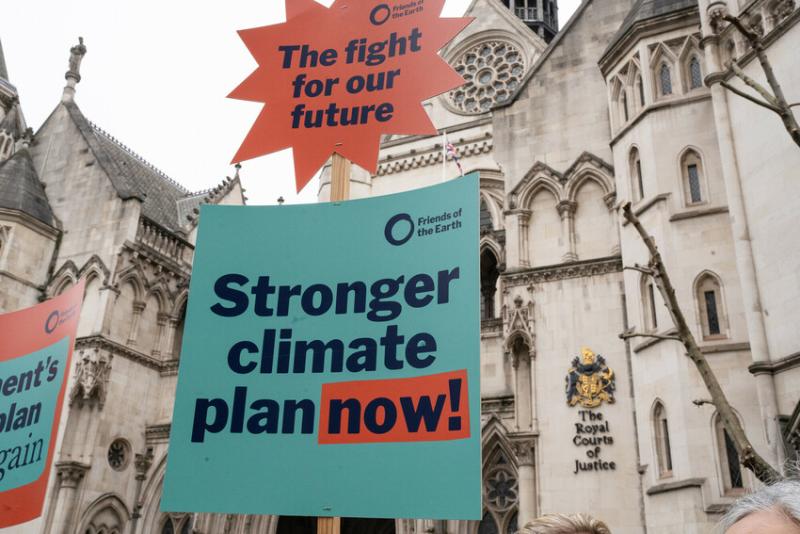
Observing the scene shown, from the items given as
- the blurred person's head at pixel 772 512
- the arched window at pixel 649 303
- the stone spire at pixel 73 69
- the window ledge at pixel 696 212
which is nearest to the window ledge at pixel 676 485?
the arched window at pixel 649 303

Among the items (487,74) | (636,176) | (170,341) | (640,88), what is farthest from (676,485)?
(487,74)

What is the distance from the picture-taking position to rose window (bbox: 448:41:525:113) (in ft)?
89.6

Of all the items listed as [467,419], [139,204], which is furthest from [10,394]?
[139,204]

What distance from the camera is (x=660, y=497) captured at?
39.5 ft

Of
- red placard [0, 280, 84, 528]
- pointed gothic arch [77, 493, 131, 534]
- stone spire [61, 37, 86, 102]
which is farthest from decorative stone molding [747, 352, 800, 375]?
stone spire [61, 37, 86, 102]

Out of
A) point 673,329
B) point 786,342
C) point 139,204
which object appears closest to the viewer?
point 786,342

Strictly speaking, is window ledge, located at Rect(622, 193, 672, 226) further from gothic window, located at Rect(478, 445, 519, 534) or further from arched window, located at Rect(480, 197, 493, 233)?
arched window, located at Rect(480, 197, 493, 233)

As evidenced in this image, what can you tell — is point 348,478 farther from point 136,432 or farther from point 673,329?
point 136,432

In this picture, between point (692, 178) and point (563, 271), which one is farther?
point (563, 271)

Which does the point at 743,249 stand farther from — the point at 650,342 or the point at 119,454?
the point at 119,454

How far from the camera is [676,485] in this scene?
38.3 ft

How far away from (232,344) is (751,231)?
9297 millimetres

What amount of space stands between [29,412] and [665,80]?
42.0 feet

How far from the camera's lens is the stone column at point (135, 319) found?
2197 cm
